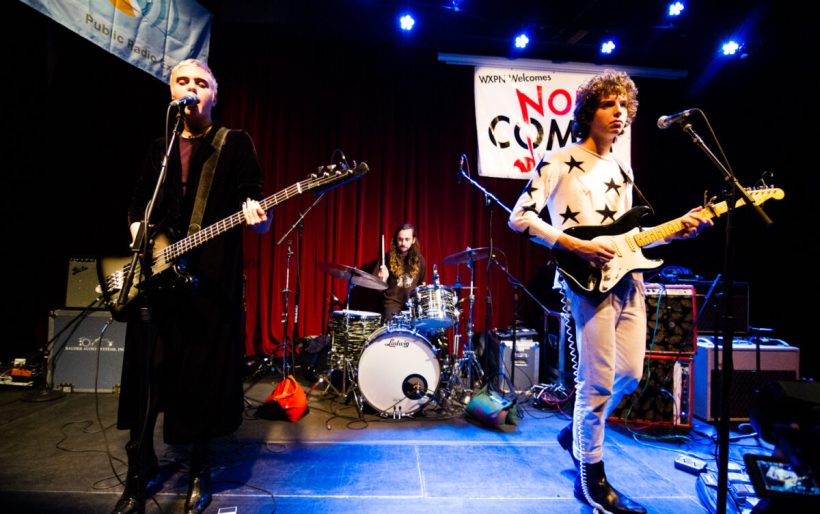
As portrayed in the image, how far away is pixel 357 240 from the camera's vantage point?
6.39m

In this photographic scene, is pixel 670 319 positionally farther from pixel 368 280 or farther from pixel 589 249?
pixel 368 280

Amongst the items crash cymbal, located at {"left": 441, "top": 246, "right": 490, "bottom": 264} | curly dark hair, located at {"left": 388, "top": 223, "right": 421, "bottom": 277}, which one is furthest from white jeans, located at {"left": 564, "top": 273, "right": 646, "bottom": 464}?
curly dark hair, located at {"left": 388, "top": 223, "right": 421, "bottom": 277}

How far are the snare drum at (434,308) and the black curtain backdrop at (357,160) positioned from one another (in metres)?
1.94

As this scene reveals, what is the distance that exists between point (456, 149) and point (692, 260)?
3.86 metres

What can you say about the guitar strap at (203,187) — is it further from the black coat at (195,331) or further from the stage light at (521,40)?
the stage light at (521,40)

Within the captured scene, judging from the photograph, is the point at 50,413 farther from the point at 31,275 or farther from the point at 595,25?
the point at 595,25

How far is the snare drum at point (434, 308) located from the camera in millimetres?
4348

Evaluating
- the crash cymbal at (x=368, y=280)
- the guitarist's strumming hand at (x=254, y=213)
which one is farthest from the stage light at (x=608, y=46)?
the guitarist's strumming hand at (x=254, y=213)

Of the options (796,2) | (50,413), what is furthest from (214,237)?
(796,2)

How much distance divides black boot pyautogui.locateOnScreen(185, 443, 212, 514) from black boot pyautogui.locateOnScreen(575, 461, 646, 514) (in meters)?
2.06

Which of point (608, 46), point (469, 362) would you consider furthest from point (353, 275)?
point (608, 46)

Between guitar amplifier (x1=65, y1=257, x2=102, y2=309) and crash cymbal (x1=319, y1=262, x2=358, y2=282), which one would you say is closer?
crash cymbal (x1=319, y1=262, x2=358, y2=282)

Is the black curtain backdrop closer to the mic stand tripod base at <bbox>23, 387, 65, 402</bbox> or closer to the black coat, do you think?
the mic stand tripod base at <bbox>23, 387, 65, 402</bbox>

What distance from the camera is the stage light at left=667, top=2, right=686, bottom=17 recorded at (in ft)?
17.8
